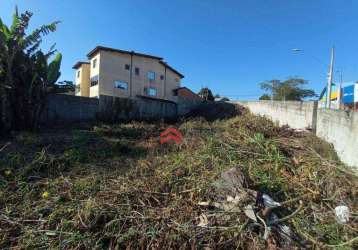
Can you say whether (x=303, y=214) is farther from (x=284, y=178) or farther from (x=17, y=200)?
(x=17, y=200)

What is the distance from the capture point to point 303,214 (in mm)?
2893

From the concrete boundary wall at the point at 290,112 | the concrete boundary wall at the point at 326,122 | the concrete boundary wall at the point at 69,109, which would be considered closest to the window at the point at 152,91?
the concrete boundary wall at the point at 69,109

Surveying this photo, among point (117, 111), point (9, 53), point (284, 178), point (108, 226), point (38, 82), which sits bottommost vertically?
point (108, 226)

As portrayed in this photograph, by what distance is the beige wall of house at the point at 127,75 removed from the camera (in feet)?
66.7

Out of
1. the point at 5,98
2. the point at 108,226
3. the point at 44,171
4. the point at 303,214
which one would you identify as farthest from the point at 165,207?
the point at 5,98

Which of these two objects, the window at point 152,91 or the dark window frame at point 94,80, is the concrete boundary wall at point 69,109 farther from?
the window at point 152,91

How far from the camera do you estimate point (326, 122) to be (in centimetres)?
530

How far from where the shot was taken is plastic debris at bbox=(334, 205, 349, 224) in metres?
2.86

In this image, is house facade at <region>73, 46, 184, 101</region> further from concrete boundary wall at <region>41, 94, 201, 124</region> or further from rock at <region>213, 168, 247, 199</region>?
rock at <region>213, 168, 247, 199</region>

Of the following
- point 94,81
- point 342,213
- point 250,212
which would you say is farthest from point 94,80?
point 342,213

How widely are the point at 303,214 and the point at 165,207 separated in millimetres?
1765

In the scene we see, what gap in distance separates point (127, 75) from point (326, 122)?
18862 mm

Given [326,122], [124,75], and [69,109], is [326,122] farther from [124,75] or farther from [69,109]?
[124,75]

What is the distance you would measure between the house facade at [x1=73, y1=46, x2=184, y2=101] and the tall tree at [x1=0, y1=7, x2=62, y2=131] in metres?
12.0
